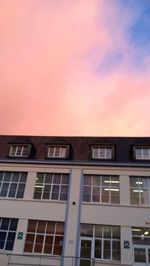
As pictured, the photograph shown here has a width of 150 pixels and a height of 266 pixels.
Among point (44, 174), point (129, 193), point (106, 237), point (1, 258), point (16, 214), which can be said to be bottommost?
point (1, 258)

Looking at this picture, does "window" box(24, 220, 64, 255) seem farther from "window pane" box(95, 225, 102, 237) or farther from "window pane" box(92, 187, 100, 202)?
"window pane" box(92, 187, 100, 202)

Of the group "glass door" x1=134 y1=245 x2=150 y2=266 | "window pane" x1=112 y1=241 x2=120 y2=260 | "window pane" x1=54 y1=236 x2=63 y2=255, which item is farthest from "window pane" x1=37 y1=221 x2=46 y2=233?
"glass door" x1=134 y1=245 x2=150 y2=266

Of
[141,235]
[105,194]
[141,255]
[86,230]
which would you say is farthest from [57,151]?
[141,255]

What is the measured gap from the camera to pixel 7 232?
19.8 m

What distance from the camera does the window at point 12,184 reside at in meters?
21.7

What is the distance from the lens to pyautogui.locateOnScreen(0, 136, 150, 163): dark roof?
22.8 m

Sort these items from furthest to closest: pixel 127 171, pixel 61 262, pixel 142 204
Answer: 1. pixel 127 171
2. pixel 142 204
3. pixel 61 262

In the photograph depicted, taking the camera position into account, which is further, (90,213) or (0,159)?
(0,159)

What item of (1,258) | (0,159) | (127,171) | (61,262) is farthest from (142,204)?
(0,159)

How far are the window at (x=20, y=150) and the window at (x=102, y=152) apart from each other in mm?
6050

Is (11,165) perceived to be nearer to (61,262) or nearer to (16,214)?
(16,214)

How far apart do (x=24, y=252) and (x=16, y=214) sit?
287cm

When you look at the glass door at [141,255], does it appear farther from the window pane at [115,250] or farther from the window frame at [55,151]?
the window frame at [55,151]

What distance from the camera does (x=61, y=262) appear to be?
18.1 metres
